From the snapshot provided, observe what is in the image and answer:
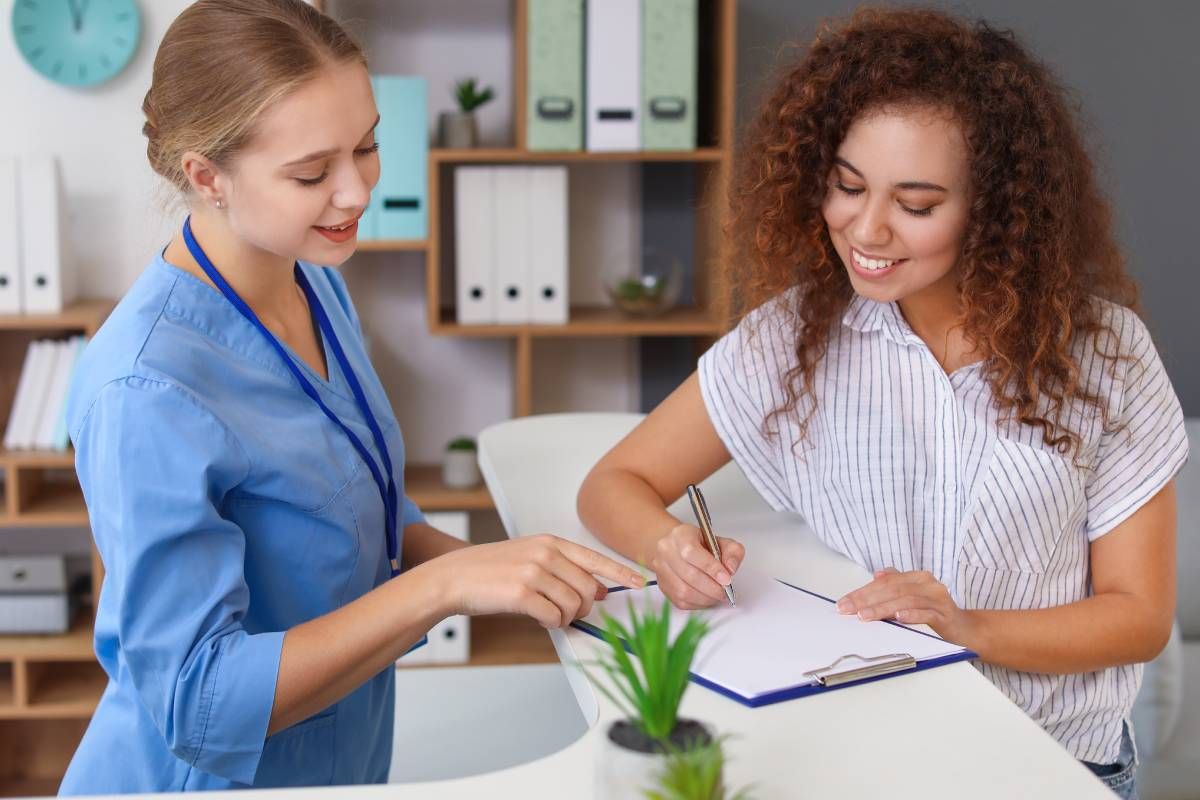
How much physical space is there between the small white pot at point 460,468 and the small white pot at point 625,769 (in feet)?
8.14

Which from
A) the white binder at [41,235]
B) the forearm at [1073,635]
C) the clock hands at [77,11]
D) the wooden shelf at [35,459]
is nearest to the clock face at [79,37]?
the clock hands at [77,11]

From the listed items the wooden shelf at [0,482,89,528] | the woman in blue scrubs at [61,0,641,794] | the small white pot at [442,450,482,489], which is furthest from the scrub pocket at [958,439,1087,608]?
the wooden shelf at [0,482,89,528]

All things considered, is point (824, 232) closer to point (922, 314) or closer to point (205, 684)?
point (922, 314)

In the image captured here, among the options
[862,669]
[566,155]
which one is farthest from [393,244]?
[862,669]

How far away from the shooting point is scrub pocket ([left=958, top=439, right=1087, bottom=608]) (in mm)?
1421

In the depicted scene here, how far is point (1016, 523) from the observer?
4.73 feet

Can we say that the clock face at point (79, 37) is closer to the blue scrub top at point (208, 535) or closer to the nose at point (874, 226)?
the blue scrub top at point (208, 535)

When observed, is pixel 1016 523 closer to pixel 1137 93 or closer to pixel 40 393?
pixel 1137 93

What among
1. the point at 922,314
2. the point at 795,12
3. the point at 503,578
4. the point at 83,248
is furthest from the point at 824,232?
the point at 83,248

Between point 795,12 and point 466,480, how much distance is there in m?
1.44

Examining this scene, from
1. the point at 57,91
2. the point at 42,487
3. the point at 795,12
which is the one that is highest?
the point at 795,12

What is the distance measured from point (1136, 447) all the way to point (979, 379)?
7.4 inches

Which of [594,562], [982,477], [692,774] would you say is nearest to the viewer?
[692,774]

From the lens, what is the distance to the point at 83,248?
3238mm
